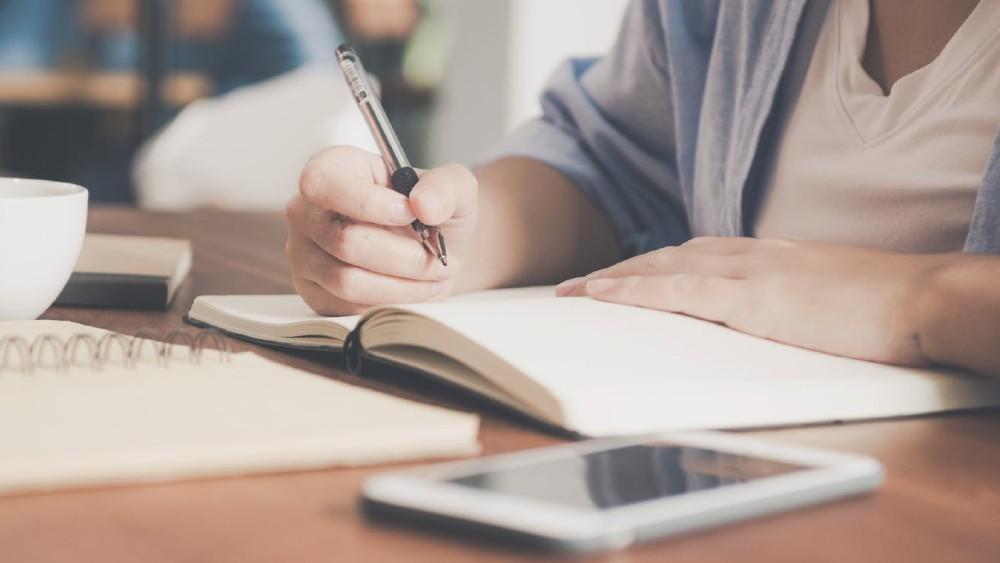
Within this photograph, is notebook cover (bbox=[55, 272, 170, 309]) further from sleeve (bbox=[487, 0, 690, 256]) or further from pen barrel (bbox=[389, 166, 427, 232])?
sleeve (bbox=[487, 0, 690, 256])

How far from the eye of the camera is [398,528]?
1.26 feet

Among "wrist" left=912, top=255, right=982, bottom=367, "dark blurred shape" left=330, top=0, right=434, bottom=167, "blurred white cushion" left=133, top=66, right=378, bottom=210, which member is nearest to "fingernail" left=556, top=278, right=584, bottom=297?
"wrist" left=912, top=255, right=982, bottom=367

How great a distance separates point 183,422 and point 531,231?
23.4 inches

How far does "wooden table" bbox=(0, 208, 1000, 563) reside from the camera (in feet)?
1.19

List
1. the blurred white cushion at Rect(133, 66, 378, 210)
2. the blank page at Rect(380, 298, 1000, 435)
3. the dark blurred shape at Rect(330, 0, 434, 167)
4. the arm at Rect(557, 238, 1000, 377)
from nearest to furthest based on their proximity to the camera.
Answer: the blank page at Rect(380, 298, 1000, 435) < the arm at Rect(557, 238, 1000, 377) < the blurred white cushion at Rect(133, 66, 378, 210) < the dark blurred shape at Rect(330, 0, 434, 167)

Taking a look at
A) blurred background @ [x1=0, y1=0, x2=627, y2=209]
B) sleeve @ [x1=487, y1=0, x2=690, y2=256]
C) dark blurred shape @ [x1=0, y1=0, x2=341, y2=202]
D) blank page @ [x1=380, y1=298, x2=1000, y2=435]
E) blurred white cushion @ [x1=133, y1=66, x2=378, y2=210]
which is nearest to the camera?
blank page @ [x1=380, y1=298, x2=1000, y2=435]

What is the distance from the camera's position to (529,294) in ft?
2.88

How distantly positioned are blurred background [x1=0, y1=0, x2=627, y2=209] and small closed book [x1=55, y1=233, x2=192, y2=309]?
2315 millimetres

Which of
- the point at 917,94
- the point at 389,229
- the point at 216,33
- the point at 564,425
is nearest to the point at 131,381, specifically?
the point at 564,425

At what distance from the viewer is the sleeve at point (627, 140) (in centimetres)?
117

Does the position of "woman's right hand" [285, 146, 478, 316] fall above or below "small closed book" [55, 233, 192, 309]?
above

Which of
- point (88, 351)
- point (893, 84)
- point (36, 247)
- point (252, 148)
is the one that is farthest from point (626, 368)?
point (252, 148)

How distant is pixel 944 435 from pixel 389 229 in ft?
1.20

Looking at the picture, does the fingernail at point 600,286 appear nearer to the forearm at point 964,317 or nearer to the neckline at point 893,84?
the forearm at point 964,317
